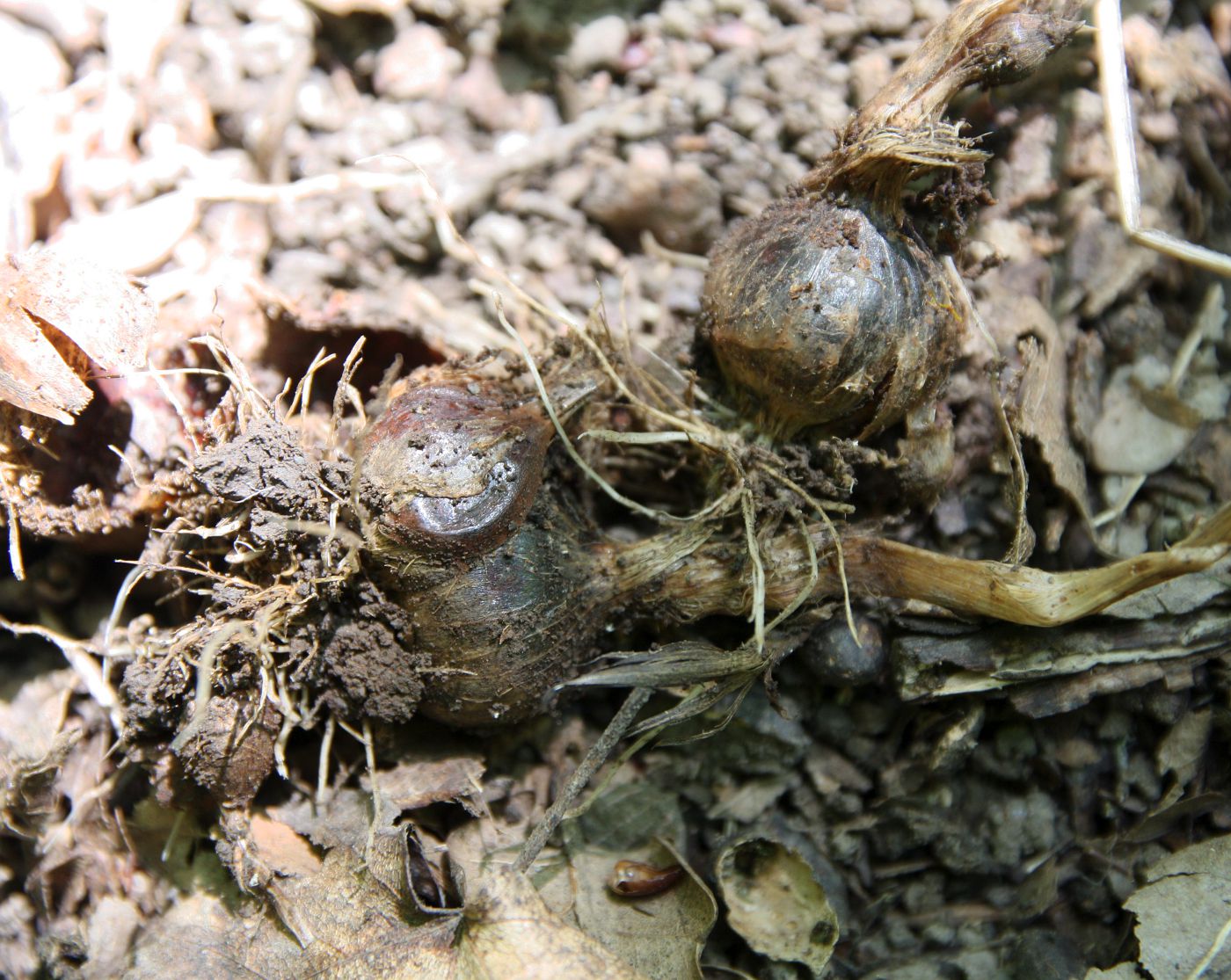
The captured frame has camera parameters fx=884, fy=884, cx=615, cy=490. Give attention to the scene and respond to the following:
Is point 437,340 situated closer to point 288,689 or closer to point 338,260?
point 338,260

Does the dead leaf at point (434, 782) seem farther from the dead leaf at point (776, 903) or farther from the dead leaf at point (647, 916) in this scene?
the dead leaf at point (776, 903)

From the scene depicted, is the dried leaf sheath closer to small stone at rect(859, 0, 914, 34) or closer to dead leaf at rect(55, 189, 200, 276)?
small stone at rect(859, 0, 914, 34)

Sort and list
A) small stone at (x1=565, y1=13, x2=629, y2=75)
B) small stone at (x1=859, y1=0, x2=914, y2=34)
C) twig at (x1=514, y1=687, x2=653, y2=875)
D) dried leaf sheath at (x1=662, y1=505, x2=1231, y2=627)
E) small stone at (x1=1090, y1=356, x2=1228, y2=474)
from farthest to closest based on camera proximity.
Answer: small stone at (x1=565, y1=13, x2=629, y2=75)
small stone at (x1=859, y1=0, x2=914, y2=34)
small stone at (x1=1090, y1=356, x2=1228, y2=474)
twig at (x1=514, y1=687, x2=653, y2=875)
dried leaf sheath at (x1=662, y1=505, x2=1231, y2=627)

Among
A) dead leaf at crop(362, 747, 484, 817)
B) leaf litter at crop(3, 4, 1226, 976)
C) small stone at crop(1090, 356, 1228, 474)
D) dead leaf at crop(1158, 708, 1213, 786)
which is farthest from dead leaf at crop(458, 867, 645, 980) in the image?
small stone at crop(1090, 356, 1228, 474)

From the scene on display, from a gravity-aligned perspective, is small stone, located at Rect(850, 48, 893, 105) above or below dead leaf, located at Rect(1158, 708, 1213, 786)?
above

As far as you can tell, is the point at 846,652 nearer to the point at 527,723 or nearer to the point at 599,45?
the point at 527,723

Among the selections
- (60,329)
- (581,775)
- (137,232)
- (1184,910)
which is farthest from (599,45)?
(1184,910)

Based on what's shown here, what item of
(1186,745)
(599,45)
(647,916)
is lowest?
(647,916)
